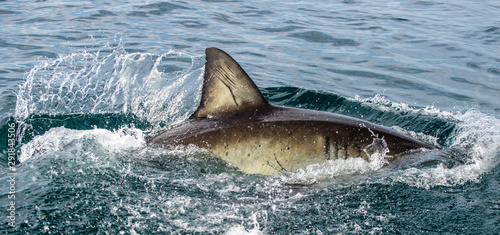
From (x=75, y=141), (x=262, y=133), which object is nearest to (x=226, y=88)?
(x=262, y=133)

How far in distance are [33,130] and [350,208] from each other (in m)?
3.77

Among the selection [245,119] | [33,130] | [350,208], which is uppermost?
[245,119]

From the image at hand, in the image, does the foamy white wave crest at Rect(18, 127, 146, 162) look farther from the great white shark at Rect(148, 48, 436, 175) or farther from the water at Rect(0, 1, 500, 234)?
the great white shark at Rect(148, 48, 436, 175)

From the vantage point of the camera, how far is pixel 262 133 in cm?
386

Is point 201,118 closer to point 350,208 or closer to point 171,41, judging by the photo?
point 350,208

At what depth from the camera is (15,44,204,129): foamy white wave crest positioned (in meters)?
5.90

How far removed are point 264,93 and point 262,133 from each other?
3.24 meters

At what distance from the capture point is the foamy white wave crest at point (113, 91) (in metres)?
5.90

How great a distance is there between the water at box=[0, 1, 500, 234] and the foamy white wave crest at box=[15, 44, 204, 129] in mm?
27

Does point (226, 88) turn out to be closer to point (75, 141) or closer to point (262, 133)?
point (262, 133)

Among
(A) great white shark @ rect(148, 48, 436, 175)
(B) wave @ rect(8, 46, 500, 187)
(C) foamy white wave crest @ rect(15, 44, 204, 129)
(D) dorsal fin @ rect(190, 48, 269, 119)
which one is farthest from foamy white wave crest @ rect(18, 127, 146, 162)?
(C) foamy white wave crest @ rect(15, 44, 204, 129)

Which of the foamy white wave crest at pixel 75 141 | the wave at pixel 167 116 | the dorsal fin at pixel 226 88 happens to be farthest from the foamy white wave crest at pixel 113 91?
the dorsal fin at pixel 226 88

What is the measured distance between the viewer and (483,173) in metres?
3.83

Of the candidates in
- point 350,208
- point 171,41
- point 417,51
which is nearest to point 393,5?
point 417,51
